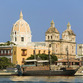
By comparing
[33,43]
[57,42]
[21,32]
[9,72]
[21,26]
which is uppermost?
[21,26]

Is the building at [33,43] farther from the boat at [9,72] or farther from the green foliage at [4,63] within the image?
Answer: the boat at [9,72]

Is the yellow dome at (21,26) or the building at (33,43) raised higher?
the yellow dome at (21,26)

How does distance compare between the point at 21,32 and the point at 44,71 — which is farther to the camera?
the point at 21,32

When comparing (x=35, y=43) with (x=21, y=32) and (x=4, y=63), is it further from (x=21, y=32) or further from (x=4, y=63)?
(x=4, y=63)

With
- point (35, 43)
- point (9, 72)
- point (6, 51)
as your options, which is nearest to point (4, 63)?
point (6, 51)

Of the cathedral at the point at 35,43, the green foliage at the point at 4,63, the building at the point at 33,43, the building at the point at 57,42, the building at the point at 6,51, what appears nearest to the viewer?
the green foliage at the point at 4,63

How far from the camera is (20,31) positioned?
15925cm

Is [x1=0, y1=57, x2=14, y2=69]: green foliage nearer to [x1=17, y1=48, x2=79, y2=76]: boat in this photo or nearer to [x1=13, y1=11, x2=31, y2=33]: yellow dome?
[x1=17, y1=48, x2=79, y2=76]: boat

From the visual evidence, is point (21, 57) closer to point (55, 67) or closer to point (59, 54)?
point (55, 67)

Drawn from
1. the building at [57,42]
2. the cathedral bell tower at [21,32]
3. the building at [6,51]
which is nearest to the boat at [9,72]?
the building at [6,51]

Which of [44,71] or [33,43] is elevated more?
[33,43]

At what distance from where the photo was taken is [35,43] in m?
171

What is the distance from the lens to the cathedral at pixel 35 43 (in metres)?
140

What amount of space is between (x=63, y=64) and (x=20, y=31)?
31.5 meters
